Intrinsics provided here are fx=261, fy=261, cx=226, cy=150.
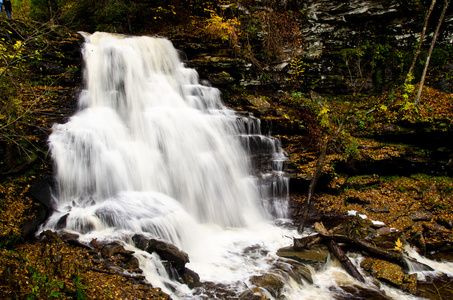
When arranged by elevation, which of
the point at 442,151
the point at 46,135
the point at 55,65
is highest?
the point at 55,65

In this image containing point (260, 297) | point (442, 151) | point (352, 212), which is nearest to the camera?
point (260, 297)

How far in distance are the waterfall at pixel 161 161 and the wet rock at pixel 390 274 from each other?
6.66 ft

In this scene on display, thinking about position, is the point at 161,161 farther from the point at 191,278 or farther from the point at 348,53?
the point at 348,53

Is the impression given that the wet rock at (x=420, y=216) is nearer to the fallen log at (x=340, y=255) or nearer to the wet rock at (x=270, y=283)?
the fallen log at (x=340, y=255)

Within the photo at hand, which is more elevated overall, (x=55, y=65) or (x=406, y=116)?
(x=55, y=65)

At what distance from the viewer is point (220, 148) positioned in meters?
9.21

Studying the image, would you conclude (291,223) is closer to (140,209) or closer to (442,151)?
(140,209)

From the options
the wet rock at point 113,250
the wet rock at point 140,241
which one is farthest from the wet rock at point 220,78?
the wet rock at point 113,250

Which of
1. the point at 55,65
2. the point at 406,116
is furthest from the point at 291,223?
the point at 55,65

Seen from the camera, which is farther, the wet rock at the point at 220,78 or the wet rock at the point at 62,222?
the wet rock at the point at 220,78

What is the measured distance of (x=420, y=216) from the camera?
8.05m

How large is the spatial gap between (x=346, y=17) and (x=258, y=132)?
758 centimetres

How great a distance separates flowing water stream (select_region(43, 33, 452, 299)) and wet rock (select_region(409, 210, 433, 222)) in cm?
306

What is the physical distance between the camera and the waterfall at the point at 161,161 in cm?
612
